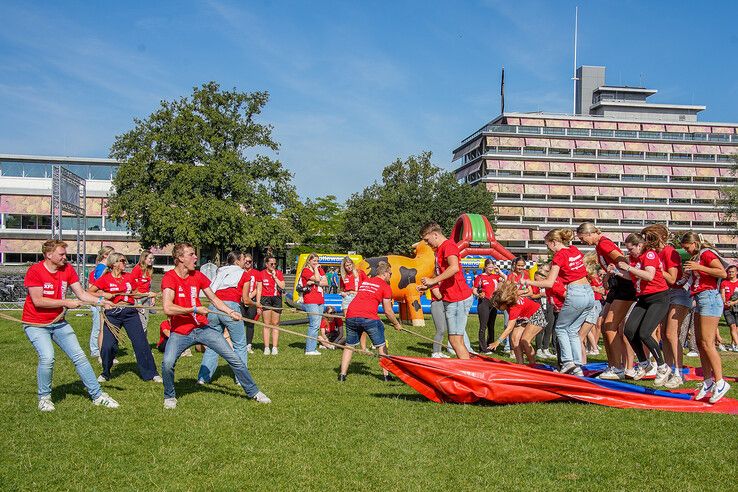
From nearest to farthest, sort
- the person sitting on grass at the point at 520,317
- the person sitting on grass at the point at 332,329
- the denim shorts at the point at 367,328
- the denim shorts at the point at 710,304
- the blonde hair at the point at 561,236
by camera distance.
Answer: the denim shorts at the point at 710,304 < the blonde hair at the point at 561,236 < the denim shorts at the point at 367,328 < the person sitting on grass at the point at 520,317 < the person sitting on grass at the point at 332,329

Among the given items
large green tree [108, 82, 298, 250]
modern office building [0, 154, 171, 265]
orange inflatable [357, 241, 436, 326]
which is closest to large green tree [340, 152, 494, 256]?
large green tree [108, 82, 298, 250]

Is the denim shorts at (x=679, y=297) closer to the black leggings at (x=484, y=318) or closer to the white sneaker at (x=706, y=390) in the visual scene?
the white sneaker at (x=706, y=390)

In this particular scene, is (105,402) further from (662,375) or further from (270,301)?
(662,375)

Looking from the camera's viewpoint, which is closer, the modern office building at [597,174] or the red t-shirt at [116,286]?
the red t-shirt at [116,286]

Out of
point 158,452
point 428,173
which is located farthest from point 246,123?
point 158,452

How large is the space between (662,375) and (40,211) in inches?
2883

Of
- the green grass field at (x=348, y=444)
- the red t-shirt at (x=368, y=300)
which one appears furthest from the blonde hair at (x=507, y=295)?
the green grass field at (x=348, y=444)

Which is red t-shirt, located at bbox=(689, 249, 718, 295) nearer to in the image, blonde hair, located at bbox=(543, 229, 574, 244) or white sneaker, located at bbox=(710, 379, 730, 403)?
white sneaker, located at bbox=(710, 379, 730, 403)

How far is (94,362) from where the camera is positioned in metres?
12.1

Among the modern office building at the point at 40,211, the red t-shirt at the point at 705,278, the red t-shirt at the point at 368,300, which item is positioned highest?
the modern office building at the point at 40,211

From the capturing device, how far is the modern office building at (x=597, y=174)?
288ft

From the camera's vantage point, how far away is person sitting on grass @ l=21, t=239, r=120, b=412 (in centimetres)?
770

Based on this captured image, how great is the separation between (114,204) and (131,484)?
43.7 meters

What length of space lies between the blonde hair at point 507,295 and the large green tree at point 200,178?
1347 inches
